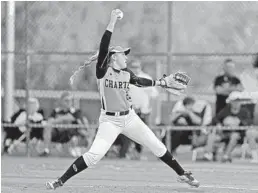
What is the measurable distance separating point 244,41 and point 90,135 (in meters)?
4.55

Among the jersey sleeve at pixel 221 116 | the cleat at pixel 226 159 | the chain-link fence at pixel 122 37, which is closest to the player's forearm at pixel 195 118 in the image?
the jersey sleeve at pixel 221 116

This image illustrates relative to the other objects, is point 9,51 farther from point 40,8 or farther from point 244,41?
point 244,41

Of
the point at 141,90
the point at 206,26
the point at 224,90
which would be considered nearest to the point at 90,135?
the point at 141,90

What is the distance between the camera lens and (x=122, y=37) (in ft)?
60.0

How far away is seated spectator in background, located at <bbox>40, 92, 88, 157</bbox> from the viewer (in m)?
14.4

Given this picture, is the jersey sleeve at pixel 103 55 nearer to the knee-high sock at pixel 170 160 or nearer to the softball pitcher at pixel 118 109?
the softball pitcher at pixel 118 109

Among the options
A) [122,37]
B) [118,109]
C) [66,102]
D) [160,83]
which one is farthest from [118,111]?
[122,37]

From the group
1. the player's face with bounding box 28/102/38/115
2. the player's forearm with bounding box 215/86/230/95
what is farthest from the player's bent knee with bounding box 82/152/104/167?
the player's face with bounding box 28/102/38/115

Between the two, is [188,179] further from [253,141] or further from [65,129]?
[65,129]

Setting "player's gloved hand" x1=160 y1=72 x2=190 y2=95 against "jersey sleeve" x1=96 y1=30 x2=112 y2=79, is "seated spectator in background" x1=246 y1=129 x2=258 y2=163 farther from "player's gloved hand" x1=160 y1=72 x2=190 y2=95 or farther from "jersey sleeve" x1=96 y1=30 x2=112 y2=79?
"jersey sleeve" x1=96 y1=30 x2=112 y2=79

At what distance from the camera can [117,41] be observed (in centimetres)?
1834

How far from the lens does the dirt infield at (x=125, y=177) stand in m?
8.92

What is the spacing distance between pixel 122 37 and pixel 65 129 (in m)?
4.61

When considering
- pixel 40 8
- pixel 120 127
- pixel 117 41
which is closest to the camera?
pixel 120 127
